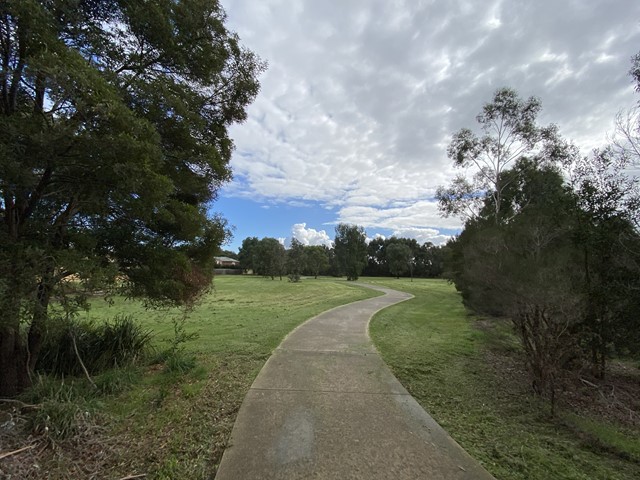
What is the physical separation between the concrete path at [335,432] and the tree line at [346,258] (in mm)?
42486

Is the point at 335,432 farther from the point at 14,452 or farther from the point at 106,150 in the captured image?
the point at 106,150

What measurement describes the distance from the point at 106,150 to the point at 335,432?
3.65 meters

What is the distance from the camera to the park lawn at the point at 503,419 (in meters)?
3.17

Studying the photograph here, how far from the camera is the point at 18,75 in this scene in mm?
3105

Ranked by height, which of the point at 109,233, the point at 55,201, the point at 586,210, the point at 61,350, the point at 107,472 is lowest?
the point at 107,472

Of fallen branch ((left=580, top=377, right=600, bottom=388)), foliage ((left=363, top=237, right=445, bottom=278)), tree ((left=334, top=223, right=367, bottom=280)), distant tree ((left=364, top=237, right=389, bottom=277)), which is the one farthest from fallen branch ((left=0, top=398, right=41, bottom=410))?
distant tree ((left=364, top=237, right=389, bottom=277))

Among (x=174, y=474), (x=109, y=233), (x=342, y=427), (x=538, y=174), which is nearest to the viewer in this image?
(x=174, y=474)

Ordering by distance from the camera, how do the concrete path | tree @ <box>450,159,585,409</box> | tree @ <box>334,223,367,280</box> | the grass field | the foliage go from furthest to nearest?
the foliage < tree @ <box>334,223,367,280</box> < tree @ <box>450,159,585,409</box> < the grass field < the concrete path

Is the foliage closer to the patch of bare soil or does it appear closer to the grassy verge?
the grassy verge

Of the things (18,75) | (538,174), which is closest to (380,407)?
(18,75)

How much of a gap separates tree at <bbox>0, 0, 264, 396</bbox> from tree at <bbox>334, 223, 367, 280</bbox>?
56.9 meters

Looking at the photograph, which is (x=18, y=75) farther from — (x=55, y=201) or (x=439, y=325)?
(x=439, y=325)

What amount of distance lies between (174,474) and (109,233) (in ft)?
10.8

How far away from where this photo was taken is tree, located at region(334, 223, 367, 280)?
6244cm
